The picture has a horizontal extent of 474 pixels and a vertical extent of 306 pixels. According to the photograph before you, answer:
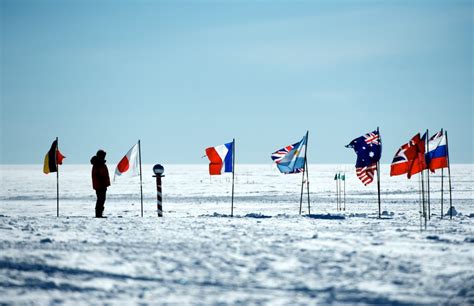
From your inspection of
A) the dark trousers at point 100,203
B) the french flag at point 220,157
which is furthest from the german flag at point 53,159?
the french flag at point 220,157

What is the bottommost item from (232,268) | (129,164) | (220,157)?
(232,268)

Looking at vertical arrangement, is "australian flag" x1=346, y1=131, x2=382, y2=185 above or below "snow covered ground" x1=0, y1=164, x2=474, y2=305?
above

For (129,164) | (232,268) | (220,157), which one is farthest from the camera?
(220,157)

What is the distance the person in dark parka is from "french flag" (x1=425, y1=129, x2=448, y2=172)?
34.8ft

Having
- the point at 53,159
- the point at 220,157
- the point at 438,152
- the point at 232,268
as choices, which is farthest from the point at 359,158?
the point at 232,268

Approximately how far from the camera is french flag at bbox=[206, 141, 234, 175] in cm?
2092

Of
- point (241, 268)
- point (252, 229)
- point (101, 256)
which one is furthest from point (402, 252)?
point (101, 256)

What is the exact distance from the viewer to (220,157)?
21.0 metres

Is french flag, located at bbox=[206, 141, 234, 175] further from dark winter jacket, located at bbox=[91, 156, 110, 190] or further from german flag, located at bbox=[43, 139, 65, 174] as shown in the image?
german flag, located at bbox=[43, 139, 65, 174]

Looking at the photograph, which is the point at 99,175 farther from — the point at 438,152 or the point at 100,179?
the point at 438,152

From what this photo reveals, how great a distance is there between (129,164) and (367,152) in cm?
812

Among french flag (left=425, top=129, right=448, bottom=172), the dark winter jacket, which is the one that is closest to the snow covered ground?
the dark winter jacket

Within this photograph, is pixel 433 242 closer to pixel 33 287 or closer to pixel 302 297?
pixel 302 297

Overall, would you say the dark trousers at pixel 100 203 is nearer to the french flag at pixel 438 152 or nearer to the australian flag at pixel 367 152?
the australian flag at pixel 367 152
